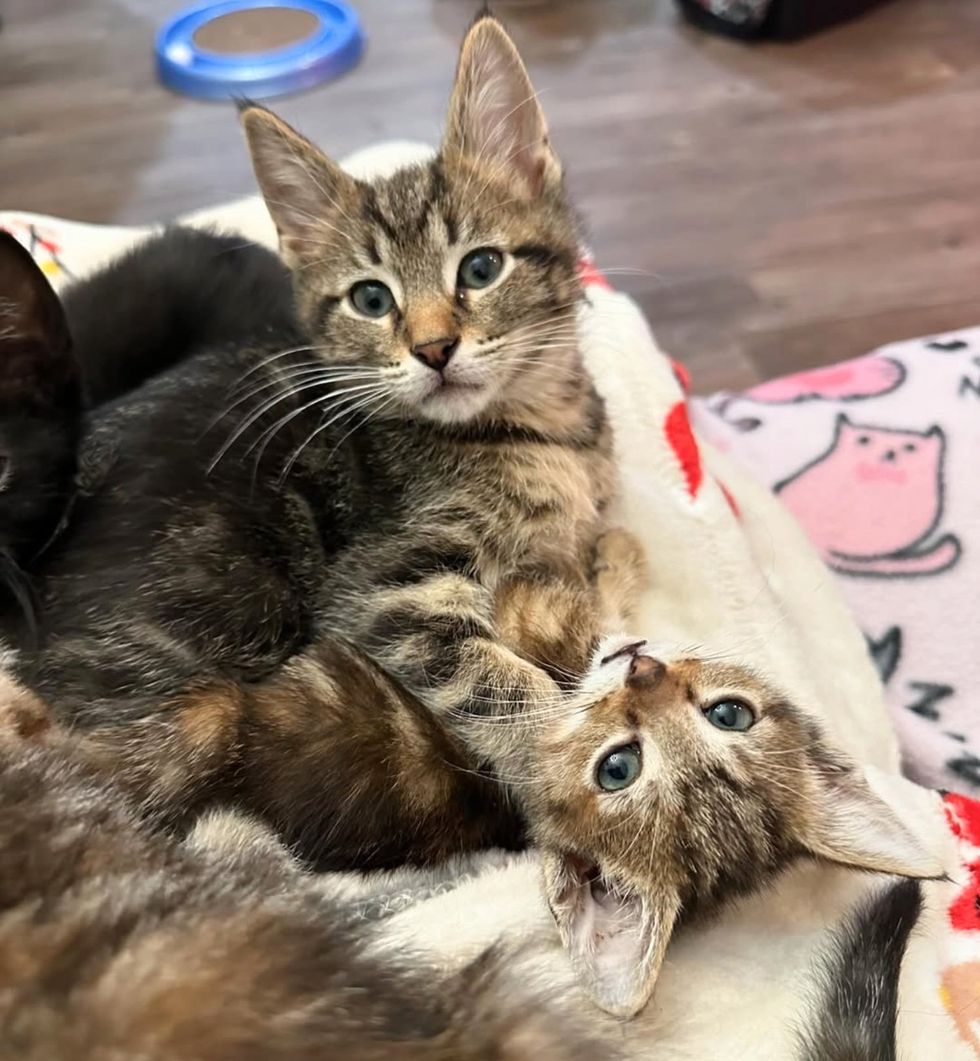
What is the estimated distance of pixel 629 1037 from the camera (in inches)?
36.9

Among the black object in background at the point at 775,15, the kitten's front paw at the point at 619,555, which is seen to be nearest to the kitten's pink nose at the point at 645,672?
the kitten's front paw at the point at 619,555

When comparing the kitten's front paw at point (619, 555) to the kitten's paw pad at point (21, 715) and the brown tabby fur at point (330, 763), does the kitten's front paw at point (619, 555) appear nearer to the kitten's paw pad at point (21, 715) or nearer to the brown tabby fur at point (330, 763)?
the brown tabby fur at point (330, 763)

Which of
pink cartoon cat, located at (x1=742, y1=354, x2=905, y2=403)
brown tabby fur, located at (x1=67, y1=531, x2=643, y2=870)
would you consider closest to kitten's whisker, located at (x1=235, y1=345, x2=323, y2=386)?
brown tabby fur, located at (x1=67, y1=531, x2=643, y2=870)

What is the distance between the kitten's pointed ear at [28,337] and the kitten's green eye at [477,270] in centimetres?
51

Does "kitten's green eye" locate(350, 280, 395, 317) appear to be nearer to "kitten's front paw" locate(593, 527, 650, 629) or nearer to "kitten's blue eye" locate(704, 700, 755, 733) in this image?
"kitten's front paw" locate(593, 527, 650, 629)

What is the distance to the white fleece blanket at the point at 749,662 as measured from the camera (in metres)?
1.02

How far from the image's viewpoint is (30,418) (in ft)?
4.27

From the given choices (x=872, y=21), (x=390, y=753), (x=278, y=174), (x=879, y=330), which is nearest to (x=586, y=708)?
(x=390, y=753)

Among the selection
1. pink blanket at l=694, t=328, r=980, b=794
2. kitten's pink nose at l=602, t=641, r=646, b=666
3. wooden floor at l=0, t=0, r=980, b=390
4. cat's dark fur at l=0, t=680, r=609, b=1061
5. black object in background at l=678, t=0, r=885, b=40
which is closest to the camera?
cat's dark fur at l=0, t=680, r=609, b=1061

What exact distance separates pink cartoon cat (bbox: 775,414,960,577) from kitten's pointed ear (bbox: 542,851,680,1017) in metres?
0.98

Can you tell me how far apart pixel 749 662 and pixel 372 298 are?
0.66 m

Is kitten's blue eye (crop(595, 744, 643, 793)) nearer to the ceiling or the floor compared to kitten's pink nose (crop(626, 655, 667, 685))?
nearer to the floor

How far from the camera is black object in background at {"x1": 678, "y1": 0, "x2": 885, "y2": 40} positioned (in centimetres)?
338

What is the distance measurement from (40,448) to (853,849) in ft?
3.26
